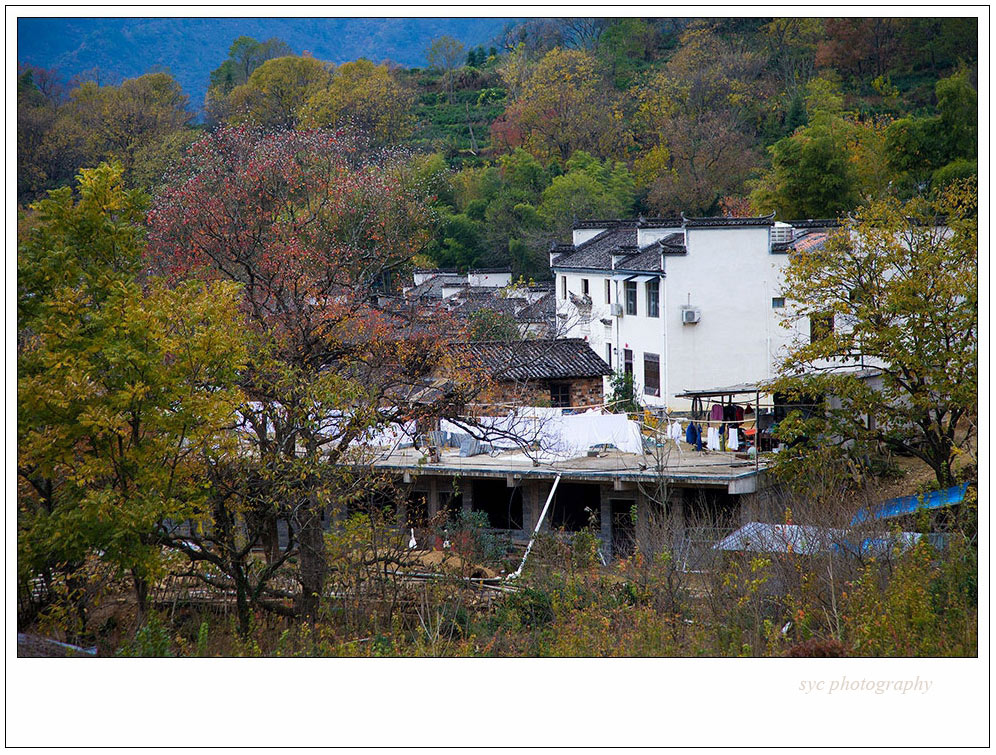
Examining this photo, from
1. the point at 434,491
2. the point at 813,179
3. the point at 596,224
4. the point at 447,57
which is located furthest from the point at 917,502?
the point at 447,57

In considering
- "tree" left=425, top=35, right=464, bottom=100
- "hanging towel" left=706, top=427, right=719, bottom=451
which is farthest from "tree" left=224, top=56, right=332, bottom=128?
"hanging towel" left=706, top=427, right=719, bottom=451

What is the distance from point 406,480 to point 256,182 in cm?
562

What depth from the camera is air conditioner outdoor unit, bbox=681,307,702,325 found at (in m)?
18.2

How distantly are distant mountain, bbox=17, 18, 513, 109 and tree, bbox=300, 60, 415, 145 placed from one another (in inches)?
151

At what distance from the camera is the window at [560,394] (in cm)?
1922

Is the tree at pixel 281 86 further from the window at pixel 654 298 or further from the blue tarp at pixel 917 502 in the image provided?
the blue tarp at pixel 917 502

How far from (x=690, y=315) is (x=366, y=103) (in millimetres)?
18731

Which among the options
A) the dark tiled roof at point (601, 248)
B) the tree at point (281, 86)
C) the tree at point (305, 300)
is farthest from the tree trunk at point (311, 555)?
the tree at point (281, 86)

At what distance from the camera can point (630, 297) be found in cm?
1991

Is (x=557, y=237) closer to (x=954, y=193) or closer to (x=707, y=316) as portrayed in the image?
(x=707, y=316)

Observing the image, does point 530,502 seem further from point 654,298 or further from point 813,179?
point 813,179

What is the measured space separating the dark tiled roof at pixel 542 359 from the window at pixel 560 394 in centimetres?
27

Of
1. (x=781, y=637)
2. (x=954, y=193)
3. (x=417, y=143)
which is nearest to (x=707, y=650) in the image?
(x=781, y=637)

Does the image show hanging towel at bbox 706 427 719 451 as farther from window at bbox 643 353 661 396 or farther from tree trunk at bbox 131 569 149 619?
tree trunk at bbox 131 569 149 619
